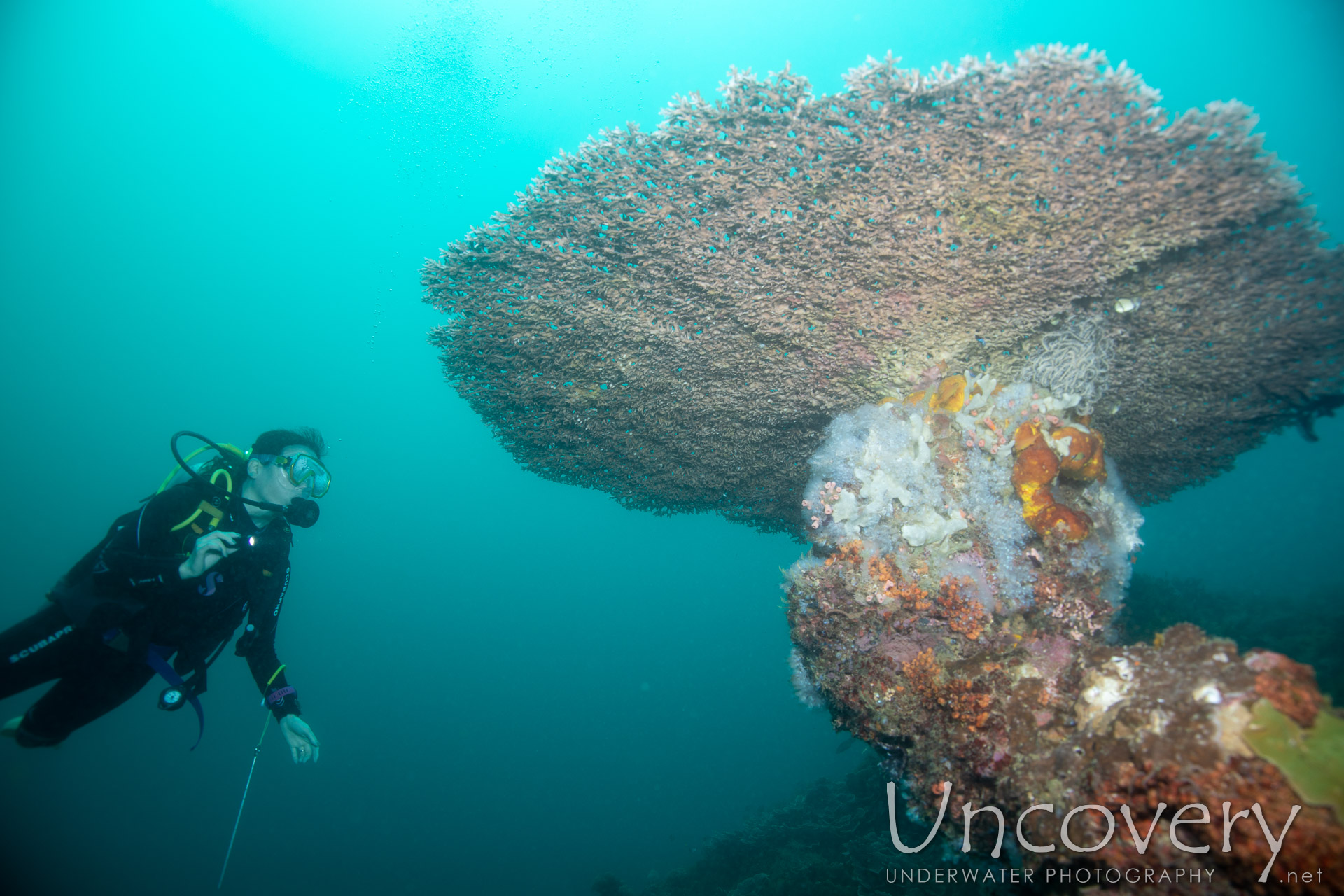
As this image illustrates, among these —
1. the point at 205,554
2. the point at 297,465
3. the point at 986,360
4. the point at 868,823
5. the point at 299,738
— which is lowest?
the point at 868,823

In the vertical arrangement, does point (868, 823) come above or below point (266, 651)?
below

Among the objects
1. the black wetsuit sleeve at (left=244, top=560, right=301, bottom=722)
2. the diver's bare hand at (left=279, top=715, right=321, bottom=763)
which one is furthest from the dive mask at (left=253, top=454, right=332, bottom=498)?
the diver's bare hand at (left=279, top=715, right=321, bottom=763)

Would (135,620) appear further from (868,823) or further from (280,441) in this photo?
(868,823)

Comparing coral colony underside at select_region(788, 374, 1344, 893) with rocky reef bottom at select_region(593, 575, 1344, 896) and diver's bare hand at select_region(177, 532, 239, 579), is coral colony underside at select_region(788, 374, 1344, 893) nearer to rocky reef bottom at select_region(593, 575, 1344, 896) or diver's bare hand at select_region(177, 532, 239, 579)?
rocky reef bottom at select_region(593, 575, 1344, 896)

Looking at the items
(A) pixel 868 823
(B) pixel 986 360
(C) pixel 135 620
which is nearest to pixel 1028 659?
(B) pixel 986 360

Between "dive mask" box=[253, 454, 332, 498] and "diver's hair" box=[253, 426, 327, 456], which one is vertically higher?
"diver's hair" box=[253, 426, 327, 456]

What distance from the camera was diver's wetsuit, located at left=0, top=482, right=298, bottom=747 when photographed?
4.47 meters

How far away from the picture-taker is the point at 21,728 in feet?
15.2

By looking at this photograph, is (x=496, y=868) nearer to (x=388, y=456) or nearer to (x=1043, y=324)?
(x=1043, y=324)

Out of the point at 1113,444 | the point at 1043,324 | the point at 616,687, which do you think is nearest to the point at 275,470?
the point at 1043,324

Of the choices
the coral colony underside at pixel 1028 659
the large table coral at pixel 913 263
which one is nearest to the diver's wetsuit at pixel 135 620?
the large table coral at pixel 913 263

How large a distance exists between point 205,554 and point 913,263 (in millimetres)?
6933

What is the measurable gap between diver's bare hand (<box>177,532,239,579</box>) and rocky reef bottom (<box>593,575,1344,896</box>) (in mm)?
9174

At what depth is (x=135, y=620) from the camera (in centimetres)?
459
